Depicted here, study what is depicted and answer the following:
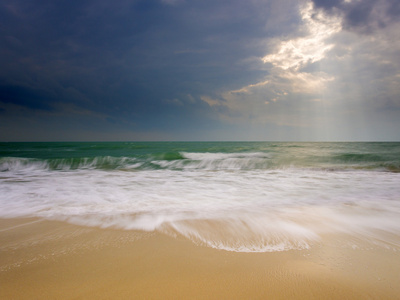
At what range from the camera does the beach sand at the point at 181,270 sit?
4.43 feet

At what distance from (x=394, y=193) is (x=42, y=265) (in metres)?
6.34

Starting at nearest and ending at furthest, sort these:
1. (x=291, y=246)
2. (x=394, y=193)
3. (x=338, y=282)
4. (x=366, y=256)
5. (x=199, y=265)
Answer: (x=338, y=282), (x=199, y=265), (x=366, y=256), (x=291, y=246), (x=394, y=193)

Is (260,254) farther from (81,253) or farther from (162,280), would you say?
(81,253)

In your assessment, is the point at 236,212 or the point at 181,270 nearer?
the point at 181,270

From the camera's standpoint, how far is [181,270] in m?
1.61

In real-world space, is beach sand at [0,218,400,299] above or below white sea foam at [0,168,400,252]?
above

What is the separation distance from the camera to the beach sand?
135cm

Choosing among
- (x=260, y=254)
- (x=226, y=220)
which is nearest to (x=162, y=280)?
(x=260, y=254)

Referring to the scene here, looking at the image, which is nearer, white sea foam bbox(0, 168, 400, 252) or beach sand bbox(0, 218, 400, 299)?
beach sand bbox(0, 218, 400, 299)

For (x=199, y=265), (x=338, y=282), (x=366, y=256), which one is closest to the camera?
(x=338, y=282)

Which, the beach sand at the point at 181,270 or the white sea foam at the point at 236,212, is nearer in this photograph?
the beach sand at the point at 181,270

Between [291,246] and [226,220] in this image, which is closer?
[291,246]

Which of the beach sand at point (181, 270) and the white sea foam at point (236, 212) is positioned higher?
the beach sand at point (181, 270)

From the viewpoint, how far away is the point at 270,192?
16.0 feet
